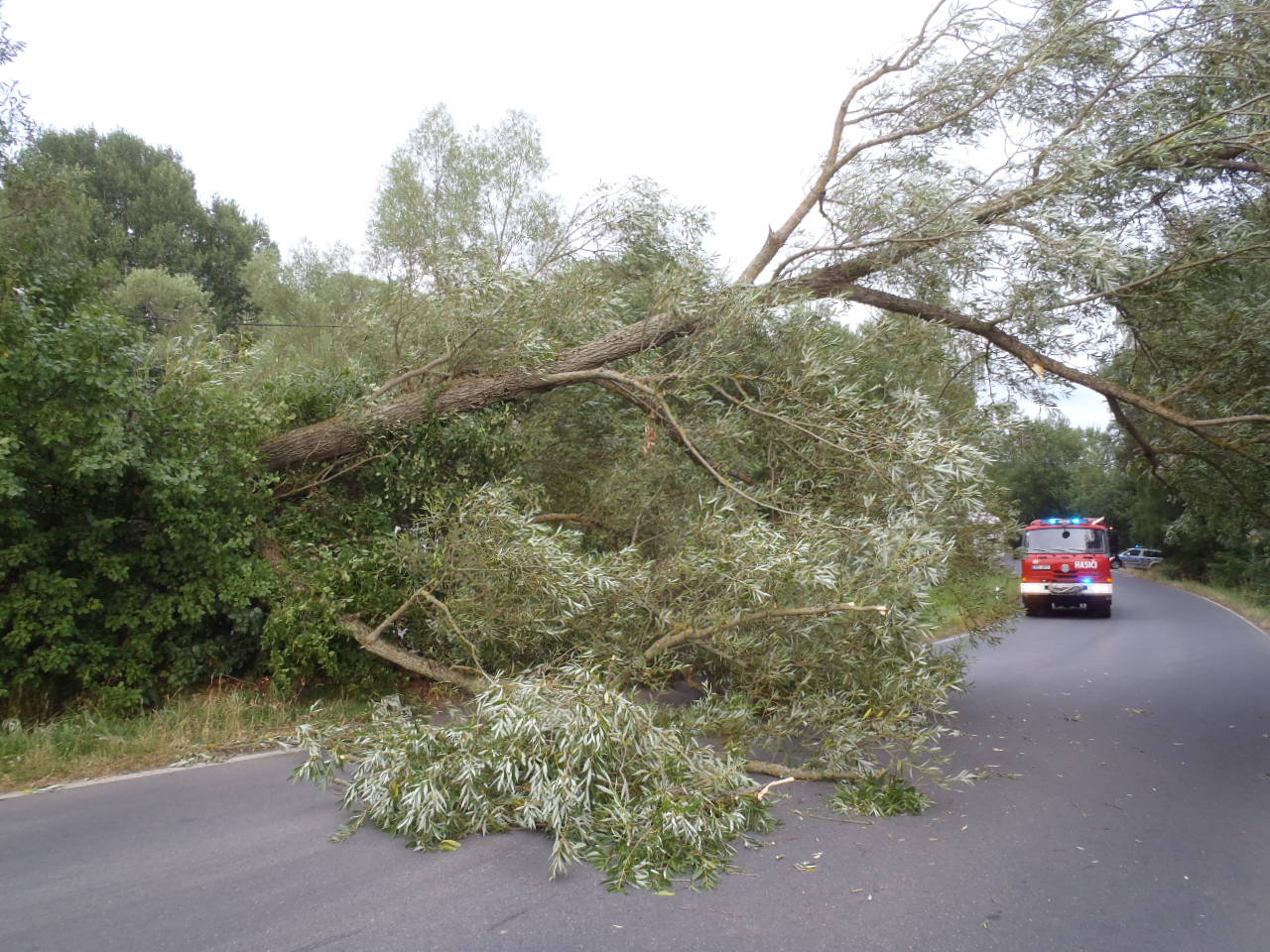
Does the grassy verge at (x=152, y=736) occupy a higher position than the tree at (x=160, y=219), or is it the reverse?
the tree at (x=160, y=219)

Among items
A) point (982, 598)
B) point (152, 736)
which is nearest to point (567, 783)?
point (152, 736)

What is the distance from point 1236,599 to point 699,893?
29.5m

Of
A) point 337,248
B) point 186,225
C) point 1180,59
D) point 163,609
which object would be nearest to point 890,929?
point 163,609

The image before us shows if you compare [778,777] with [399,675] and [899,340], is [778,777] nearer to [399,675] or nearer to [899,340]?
[399,675]

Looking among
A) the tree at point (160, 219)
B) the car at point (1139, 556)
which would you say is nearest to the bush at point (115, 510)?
the tree at point (160, 219)

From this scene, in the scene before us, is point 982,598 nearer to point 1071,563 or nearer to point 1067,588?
point 1071,563

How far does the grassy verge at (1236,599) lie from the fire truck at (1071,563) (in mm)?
3380

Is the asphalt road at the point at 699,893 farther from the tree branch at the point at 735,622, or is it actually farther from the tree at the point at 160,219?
the tree at the point at 160,219

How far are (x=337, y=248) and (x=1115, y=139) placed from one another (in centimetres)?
1959

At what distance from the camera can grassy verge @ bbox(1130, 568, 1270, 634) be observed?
2212 centimetres

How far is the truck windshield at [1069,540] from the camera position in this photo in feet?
75.0

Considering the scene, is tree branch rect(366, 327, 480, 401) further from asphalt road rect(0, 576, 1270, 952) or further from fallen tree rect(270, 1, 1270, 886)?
asphalt road rect(0, 576, 1270, 952)

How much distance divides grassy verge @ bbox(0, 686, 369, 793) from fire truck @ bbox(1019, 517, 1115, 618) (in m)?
19.5

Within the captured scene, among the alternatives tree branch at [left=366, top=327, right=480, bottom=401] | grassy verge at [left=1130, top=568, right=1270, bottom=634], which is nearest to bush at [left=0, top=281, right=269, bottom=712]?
tree branch at [left=366, top=327, right=480, bottom=401]
